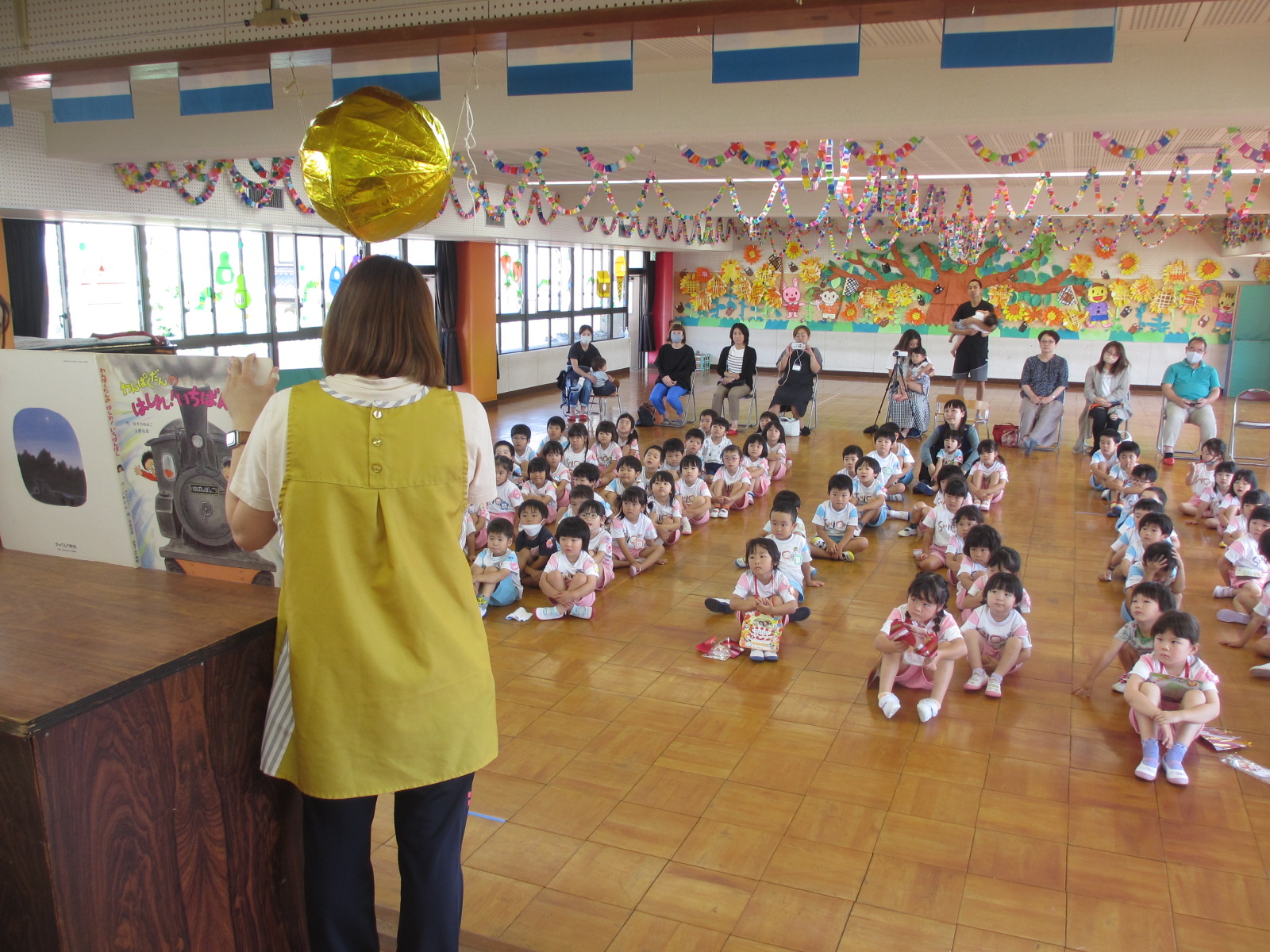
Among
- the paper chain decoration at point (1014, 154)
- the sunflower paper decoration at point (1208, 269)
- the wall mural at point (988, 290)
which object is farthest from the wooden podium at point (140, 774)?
the sunflower paper decoration at point (1208, 269)

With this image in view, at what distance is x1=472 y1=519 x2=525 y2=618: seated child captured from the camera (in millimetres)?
5160

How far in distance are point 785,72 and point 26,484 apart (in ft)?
9.49

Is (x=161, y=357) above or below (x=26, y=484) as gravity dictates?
above


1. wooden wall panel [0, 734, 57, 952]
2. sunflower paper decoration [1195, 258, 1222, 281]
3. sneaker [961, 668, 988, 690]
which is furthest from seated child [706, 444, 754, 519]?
sunflower paper decoration [1195, 258, 1222, 281]

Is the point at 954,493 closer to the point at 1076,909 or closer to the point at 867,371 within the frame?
the point at 1076,909

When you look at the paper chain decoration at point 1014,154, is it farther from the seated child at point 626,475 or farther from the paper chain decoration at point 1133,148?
the seated child at point 626,475

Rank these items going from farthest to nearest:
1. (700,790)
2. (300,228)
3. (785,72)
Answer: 1. (300,228)
2. (785,72)
3. (700,790)

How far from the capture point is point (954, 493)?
5.86m

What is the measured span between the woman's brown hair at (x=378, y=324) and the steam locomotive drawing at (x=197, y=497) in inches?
16.7

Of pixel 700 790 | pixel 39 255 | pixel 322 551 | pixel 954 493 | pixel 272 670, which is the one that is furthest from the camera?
pixel 39 255

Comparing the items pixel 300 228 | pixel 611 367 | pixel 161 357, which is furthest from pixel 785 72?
pixel 611 367

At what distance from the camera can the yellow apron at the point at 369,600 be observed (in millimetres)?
1494

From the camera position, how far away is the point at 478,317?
40.4ft

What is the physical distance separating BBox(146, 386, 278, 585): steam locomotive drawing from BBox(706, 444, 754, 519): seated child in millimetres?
5550
